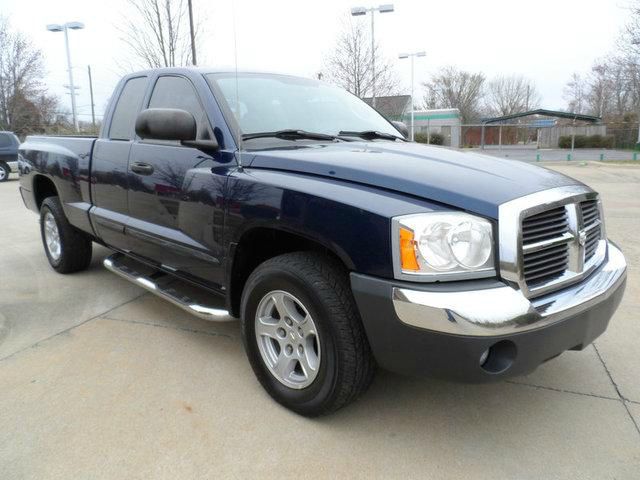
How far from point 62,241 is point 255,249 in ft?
9.60

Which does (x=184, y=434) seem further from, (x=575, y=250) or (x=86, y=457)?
(x=575, y=250)

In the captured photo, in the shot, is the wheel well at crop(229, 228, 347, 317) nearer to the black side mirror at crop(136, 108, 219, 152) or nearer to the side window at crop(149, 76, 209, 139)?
the black side mirror at crop(136, 108, 219, 152)

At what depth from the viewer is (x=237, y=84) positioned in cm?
303

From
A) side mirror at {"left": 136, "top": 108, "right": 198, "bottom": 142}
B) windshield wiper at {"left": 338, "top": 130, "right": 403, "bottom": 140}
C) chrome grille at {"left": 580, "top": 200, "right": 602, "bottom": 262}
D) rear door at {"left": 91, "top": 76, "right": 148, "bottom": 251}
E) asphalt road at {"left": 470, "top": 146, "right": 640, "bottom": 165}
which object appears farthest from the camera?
asphalt road at {"left": 470, "top": 146, "right": 640, "bottom": 165}

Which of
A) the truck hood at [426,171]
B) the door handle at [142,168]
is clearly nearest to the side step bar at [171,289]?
the door handle at [142,168]

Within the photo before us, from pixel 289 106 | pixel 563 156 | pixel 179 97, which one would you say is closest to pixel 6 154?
pixel 179 97

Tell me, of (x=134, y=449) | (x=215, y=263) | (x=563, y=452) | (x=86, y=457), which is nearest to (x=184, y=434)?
(x=134, y=449)

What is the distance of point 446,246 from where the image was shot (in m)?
2.03

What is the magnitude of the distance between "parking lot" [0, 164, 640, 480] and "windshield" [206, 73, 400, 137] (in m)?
1.51

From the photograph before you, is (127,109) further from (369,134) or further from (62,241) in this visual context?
(369,134)

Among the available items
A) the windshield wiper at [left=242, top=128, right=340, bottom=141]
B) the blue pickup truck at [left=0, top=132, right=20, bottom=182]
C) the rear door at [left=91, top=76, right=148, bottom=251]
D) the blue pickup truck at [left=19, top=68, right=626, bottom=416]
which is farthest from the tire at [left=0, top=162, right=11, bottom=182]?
the windshield wiper at [left=242, top=128, right=340, bottom=141]

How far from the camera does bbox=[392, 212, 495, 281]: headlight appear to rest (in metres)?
2.02

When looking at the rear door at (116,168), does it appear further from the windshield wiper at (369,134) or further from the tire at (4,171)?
the tire at (4,171)

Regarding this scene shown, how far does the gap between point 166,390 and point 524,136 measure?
47487 mm
